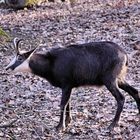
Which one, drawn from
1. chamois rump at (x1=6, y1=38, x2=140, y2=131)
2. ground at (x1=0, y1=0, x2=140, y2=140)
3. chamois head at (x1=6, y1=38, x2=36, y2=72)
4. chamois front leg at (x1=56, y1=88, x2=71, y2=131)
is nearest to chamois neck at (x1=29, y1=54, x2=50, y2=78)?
chamois rump at (x1=6, y1=38, x2=140, y2=131)

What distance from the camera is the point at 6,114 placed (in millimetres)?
7254

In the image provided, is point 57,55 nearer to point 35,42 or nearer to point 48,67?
point 48,67

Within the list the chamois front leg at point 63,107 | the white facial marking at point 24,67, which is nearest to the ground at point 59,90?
the chamois front leg at point 63,107

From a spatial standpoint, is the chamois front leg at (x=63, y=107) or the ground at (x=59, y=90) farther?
the chamois front leg at (x=63, y=107)

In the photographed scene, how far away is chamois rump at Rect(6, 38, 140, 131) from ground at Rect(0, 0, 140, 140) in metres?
0.33

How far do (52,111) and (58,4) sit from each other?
1096 centimetres

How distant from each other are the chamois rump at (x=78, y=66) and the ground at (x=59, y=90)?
13.0 inches

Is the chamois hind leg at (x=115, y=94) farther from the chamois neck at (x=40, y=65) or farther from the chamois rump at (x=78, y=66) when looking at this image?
the chamois neck at (x=40, y=65)

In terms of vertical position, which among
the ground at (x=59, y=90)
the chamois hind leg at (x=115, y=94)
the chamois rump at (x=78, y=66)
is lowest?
the ground at (x=59, y=90)

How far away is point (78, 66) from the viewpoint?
6656 millimetres

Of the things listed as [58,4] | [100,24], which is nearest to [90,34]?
[100,24]

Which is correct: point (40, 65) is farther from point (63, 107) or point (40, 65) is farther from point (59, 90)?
point (59, 90)

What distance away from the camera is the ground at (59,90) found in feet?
21.6

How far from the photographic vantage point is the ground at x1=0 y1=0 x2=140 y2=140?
6578 mm
